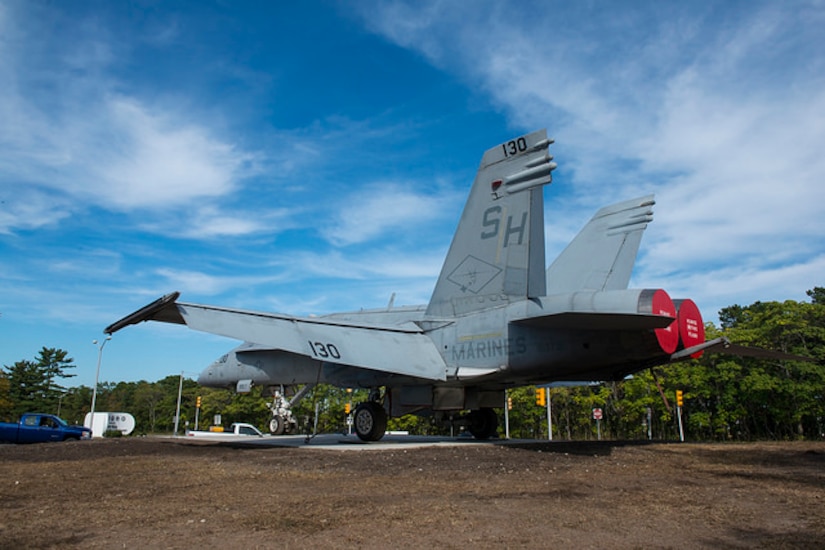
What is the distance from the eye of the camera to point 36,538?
4.08 meters

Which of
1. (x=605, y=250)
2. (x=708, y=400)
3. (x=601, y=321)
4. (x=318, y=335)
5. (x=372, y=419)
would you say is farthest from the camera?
(x=708, y=400)

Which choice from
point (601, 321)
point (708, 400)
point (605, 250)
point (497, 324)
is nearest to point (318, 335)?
point (497, 324)

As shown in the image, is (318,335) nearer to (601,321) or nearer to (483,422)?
(601,321)

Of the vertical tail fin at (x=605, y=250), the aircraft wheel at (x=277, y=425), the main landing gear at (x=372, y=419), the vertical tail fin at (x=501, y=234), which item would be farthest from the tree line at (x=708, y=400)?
the vertical tail fin at (x=501, y=234)

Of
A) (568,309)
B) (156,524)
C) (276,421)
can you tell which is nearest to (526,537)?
(156,524)

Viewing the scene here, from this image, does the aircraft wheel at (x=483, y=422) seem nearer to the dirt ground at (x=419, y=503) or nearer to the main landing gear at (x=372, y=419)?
the main landing gear at (x=372, y=419)

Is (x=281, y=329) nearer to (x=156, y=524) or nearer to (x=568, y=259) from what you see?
(x=156, y=524)

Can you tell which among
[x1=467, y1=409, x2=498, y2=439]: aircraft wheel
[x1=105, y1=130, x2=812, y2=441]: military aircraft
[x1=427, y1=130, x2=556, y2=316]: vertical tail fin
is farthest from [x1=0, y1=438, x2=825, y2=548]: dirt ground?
[x1=467, y1=409, x2=498, y2=439]: aircraft wheel

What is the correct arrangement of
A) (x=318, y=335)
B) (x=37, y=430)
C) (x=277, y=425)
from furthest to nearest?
(x=277, y=425), (x=37, y=430), (x=318, y=335)

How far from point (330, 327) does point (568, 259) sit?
8155 mm

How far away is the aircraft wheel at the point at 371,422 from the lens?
1484cm

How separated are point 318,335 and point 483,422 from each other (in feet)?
22.2

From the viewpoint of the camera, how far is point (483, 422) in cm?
1650

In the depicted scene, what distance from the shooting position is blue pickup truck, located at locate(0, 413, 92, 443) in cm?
1850
